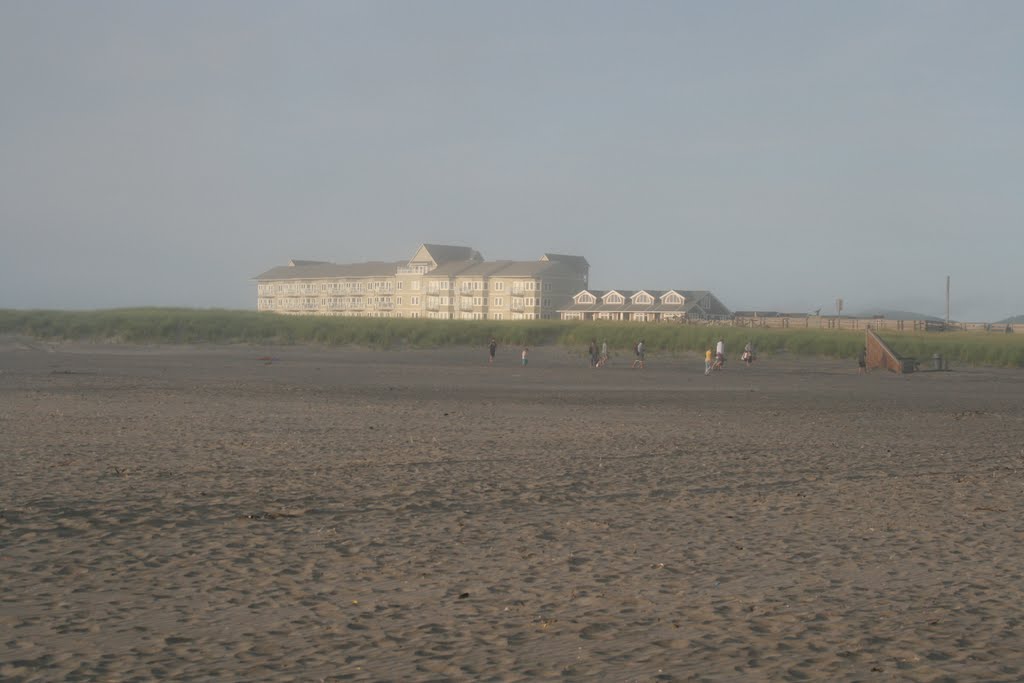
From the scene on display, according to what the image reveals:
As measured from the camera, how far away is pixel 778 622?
6797mm

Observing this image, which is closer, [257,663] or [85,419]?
[257,663]

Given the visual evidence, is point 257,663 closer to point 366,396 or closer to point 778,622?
point 778,622

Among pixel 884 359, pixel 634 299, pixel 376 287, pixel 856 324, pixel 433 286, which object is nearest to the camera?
pixel 884 359

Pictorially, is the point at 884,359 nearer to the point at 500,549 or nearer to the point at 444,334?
the point at 444,334

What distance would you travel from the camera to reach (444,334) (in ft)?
210

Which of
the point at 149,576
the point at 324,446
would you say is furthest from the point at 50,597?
the point at 324,446

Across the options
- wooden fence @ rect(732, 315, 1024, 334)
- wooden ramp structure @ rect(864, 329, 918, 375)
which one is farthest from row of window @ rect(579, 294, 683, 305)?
wooden ramp structure @ rect(864, 329, 918, 375)

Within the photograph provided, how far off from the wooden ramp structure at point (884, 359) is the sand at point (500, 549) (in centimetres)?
2630

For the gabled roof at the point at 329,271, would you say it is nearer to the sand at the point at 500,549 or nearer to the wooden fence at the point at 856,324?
the wooden fence at the point at 856,324

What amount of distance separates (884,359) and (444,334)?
25840 millimetres

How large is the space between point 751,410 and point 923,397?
8608mm

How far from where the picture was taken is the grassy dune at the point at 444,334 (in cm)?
5659

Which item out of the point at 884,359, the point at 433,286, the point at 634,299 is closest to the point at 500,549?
the point at 884,359

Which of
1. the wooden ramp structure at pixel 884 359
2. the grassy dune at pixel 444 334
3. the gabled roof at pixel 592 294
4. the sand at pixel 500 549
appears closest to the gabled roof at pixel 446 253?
the gabled roof at pixel 592 294
